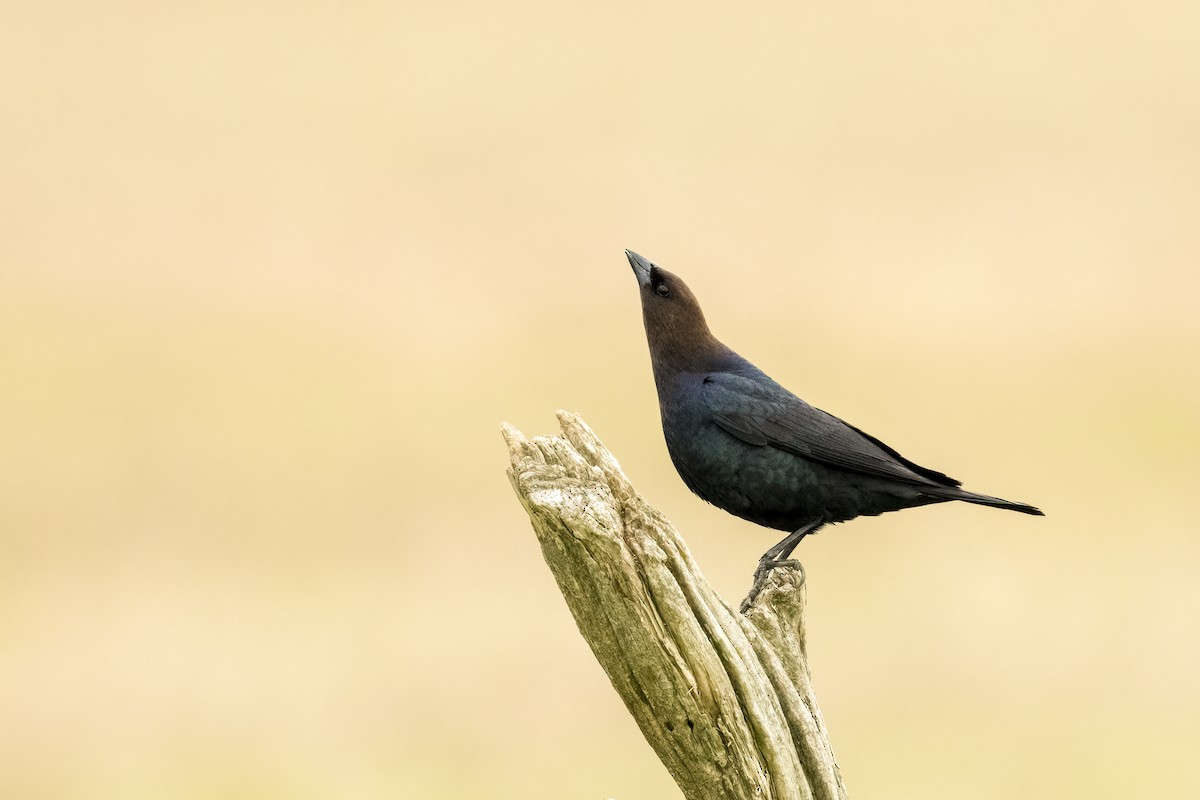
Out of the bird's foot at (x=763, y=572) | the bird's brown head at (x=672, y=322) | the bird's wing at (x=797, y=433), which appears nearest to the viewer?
the bird's foot at (x=763, y=572)

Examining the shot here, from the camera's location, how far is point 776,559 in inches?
276

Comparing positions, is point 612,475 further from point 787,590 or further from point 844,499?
point 844,499

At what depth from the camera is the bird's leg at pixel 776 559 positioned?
651cm

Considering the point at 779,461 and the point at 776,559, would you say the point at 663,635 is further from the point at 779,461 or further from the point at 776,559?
the point at 779,461

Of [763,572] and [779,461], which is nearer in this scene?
[763,572]

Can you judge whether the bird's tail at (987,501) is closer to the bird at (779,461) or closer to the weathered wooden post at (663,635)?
the bird at (779,461)

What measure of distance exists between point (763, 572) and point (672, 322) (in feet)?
5.29

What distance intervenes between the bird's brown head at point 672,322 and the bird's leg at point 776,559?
1.11 m

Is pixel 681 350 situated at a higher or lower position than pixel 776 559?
higher

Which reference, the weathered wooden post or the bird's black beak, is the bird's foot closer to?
the weathered wooden post

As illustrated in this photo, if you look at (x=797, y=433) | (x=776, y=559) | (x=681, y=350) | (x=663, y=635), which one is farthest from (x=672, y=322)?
(x=663, y=635)

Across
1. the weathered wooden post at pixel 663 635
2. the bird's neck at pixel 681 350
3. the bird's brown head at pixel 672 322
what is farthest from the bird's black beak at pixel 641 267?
the weathered wooden post at pixel 663 635

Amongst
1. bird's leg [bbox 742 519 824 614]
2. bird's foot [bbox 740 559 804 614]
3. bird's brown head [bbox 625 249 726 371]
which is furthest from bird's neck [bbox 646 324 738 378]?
bird's foot [bbox 740 559 804 614]

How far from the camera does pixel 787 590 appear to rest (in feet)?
20.3
